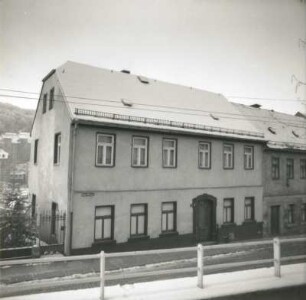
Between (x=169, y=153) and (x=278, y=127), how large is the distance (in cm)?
833

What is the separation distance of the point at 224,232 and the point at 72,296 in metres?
10.4

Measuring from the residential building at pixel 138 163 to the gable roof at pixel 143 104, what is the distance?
55 mm

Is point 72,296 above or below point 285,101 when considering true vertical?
below

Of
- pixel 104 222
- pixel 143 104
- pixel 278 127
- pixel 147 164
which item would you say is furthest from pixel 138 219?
pixel 278 127

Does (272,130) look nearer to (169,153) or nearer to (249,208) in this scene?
(249,208)

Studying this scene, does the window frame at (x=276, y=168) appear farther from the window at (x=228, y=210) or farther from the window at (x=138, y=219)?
the window at (x=138, y=219)

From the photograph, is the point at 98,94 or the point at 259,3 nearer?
the point at 259,3

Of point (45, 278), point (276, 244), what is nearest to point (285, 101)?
point (276, 244)

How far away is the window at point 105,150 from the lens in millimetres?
11008

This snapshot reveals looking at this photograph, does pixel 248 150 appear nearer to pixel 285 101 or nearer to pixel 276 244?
pixel 285 101

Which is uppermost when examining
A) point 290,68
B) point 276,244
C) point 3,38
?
point 290,68

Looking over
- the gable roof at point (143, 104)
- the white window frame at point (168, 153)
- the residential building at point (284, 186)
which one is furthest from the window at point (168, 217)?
the residential building at point (284, 186)

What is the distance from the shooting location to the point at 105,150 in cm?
1113

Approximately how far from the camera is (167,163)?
12594mm
